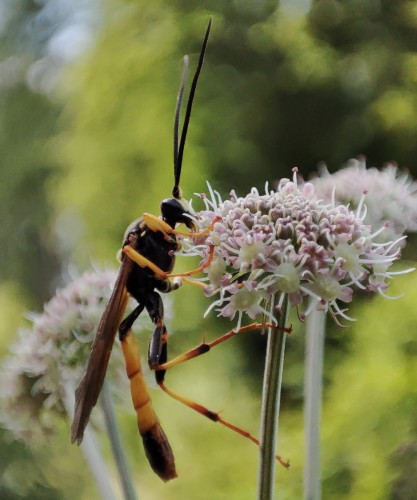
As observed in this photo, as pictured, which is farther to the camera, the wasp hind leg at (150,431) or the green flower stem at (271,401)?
the wasp hind leg at (150,431)

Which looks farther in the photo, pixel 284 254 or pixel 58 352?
pixel 58 352

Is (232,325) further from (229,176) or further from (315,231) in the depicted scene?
(315,231)

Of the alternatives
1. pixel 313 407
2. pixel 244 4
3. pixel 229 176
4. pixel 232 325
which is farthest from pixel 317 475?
pixel 244 4

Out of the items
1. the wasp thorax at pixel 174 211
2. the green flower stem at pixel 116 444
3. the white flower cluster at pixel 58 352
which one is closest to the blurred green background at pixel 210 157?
the white flower cluster at pixel 58 352

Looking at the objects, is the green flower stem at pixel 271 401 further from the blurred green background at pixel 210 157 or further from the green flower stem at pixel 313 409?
the blurred green background at pixel 210 157

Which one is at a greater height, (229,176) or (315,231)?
(229,176)

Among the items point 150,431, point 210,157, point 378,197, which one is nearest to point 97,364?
point 150,431

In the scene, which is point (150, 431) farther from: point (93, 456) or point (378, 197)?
point (378, 197)
